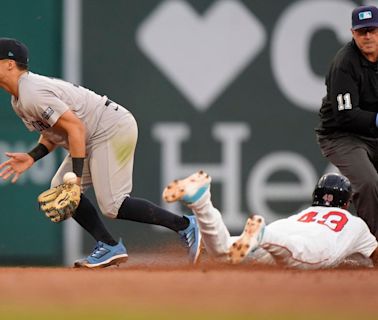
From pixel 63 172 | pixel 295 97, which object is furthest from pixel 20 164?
pixel 295 97

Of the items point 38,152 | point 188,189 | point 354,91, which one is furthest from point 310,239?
point 38,152

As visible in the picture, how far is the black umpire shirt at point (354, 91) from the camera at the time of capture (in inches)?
314

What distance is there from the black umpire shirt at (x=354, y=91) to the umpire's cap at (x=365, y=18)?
0.18m

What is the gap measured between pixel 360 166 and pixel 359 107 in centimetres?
37

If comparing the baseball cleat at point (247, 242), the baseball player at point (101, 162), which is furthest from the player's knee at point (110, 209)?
the baseball cleat at point (247, 242)

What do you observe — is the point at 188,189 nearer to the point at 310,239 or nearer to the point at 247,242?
the point at 247,242

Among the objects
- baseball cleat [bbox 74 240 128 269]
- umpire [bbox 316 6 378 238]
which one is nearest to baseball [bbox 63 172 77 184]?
baseball cleat [bbox 74 240 128 269]

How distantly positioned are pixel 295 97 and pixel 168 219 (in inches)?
128

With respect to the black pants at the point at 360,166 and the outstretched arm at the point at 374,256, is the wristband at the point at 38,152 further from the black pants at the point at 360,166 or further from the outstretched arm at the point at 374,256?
the outstretched arm at the point at 374,256

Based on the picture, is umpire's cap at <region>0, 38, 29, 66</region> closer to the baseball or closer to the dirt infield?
the baseball

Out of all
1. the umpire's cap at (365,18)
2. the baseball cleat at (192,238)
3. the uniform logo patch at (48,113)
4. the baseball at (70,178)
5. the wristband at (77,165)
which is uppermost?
the umpire's cap at (365,18)

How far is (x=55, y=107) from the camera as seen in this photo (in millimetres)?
7547

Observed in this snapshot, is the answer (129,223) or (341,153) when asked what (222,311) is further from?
(129,223)

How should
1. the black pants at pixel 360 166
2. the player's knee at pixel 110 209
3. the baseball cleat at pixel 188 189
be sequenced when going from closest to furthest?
the baseball cleat at pixel 188 189 → the player's knee at pixel 110 209 → the black pants at pixel 360 166
